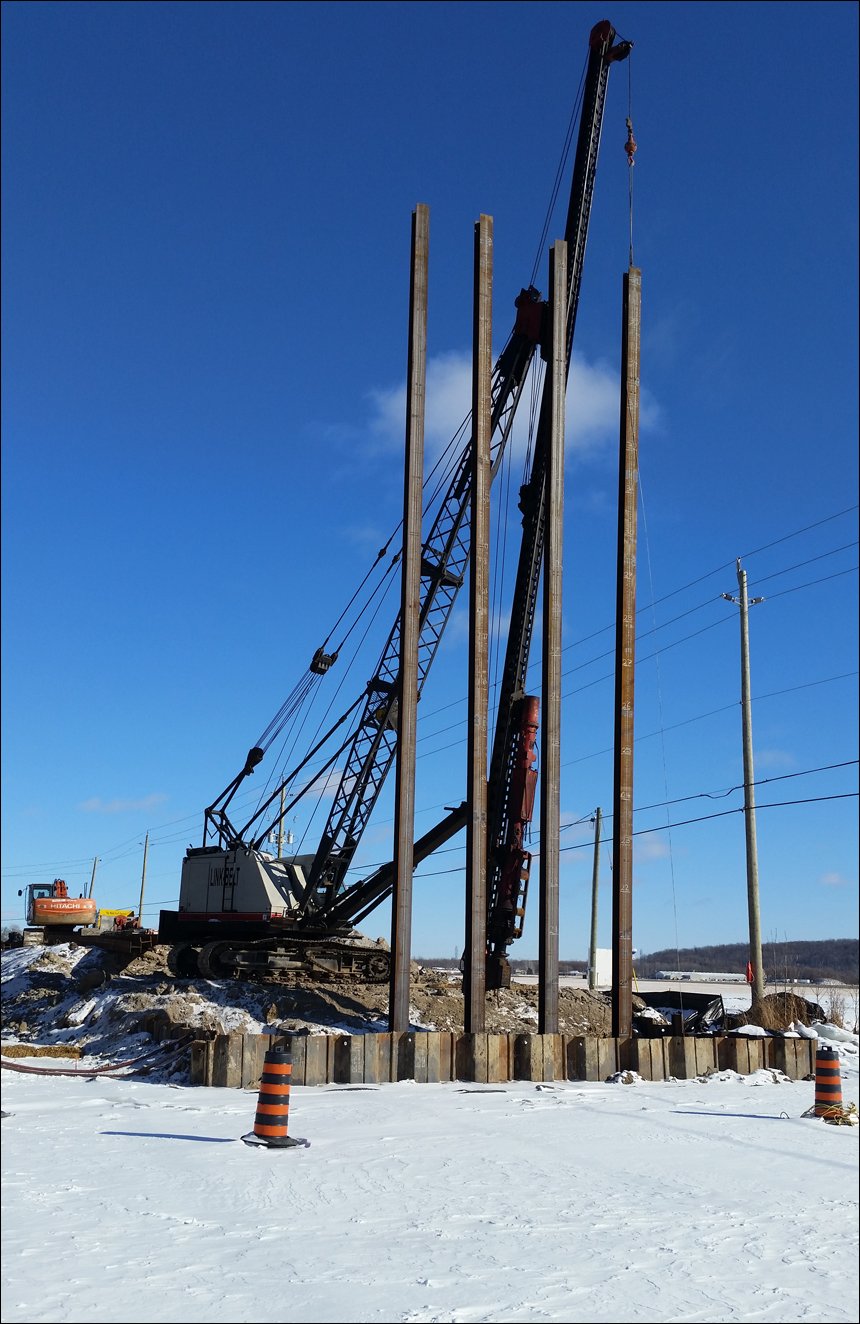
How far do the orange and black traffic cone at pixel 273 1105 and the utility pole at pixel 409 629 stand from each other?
6.79 m

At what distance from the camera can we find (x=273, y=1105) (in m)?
10.5

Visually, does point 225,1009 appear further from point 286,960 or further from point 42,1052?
point 286,960

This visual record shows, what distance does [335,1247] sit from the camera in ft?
22.1

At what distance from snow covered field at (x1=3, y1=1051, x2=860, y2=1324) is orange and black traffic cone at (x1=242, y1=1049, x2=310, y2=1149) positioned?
0.97ft

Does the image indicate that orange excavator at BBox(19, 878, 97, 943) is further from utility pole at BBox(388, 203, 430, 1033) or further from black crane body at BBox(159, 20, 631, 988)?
utility pole at BBox(388, 203, 430, 1033)

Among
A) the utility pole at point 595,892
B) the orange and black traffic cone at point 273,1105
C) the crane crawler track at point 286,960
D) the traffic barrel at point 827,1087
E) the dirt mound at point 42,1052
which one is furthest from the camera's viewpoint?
the utility pole at point 595,892

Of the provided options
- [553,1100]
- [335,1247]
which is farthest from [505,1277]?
[553,1100]

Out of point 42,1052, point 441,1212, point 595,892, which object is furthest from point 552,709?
point 595,892

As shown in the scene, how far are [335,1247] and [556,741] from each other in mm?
12185

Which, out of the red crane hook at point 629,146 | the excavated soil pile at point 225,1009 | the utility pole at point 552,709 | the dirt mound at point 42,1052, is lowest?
the dirt mound at point 42,1052

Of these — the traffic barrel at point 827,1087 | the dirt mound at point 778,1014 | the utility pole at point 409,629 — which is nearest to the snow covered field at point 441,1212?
the traffic barrel at point 827,1087

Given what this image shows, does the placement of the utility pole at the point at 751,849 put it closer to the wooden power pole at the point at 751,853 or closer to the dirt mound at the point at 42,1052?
the wooden power pole at the point at 751,853

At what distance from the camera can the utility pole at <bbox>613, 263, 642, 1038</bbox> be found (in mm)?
18203

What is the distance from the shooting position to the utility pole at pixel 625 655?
59.7 ft
